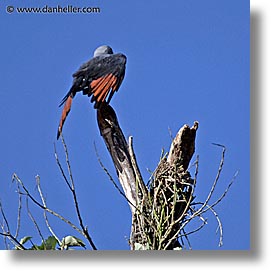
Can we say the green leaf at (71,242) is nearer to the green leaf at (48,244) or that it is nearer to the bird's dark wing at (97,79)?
the green leaf at (48,244)

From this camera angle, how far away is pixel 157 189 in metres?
2.11

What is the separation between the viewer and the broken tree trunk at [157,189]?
2105mm

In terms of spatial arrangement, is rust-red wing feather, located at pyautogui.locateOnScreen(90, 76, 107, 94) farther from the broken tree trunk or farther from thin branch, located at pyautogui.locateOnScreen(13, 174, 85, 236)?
thin branch, located at pyautogui.locateOnScreen(13, 174, 85, 236)

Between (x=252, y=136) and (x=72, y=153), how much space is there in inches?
16.8

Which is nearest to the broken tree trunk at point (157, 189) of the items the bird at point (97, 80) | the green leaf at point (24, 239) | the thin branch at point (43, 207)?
the bird at point (97, 80)

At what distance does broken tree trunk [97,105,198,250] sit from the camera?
6.91ft

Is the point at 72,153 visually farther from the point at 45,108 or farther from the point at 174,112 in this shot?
the point at 174,112

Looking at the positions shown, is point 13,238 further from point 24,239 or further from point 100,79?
point 100,79

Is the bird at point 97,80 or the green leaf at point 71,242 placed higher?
the bird at point 97,80

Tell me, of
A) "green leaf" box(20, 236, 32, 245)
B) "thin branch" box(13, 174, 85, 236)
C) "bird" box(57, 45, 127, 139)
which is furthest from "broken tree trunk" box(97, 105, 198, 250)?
"green leaf" box(20, 236, 32, 245)

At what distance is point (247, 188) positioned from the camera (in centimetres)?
210
